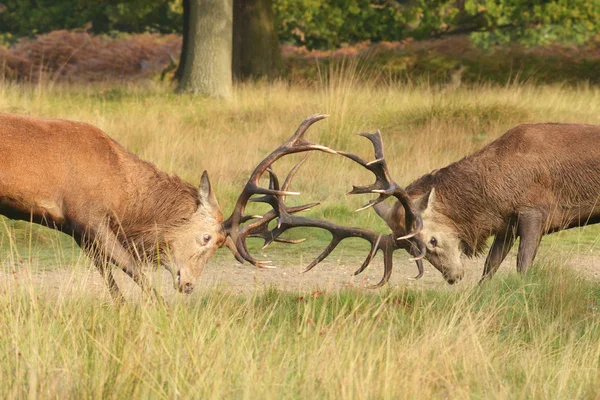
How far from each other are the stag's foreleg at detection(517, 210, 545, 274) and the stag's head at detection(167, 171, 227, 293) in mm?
2310

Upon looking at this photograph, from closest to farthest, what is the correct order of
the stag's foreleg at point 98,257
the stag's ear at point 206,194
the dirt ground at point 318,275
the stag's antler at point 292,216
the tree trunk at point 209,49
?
the stag's foreleg at point 98,257 < the stag's antler at point 292,216 < the stag's ear at point 206,194 < the dirt ground at point 318,275 < the tree trunk at point 209,49

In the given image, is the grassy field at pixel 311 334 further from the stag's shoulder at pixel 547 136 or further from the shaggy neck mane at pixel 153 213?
the stag's shoulder at pixel 547 136

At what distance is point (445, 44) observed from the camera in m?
27.0

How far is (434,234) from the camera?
859 cm

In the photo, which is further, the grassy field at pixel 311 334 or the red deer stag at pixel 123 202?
the red deer stag at pixel 123 202

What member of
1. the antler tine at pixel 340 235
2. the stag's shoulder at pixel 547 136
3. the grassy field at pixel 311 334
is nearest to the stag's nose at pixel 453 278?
the grassy field at pixel 311 334

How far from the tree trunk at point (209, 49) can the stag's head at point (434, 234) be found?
11.6m

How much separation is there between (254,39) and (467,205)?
16026 mm

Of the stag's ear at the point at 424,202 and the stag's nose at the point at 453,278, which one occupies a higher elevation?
the stag's ear at the point at 424,202

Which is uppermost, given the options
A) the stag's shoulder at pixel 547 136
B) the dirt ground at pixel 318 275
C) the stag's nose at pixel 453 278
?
the stag's shoulder at pixel 547 136

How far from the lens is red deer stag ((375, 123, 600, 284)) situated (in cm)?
846

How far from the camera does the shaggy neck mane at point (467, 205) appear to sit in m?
8.62

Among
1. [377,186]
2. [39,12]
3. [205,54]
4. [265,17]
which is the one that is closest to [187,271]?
[377,186]

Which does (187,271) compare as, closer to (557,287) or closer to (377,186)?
(377,186)
